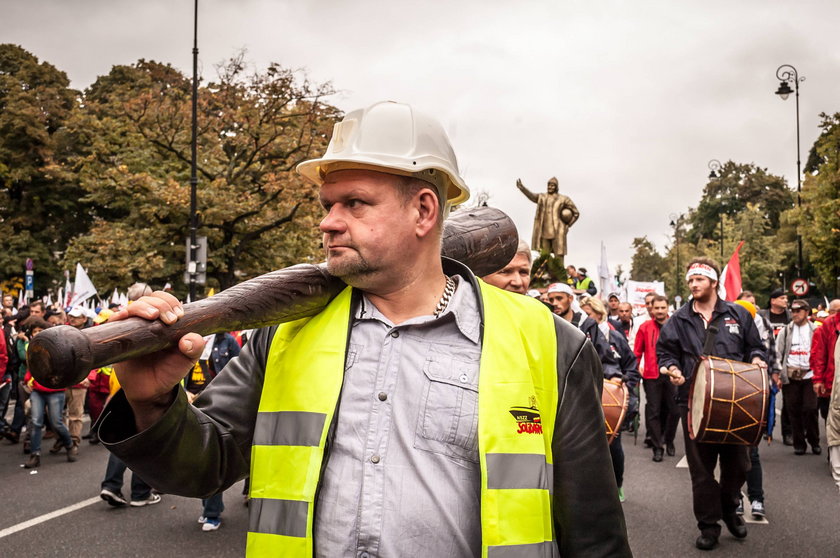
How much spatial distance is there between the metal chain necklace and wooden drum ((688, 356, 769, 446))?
4318mm

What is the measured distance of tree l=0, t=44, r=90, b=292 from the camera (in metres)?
35.6

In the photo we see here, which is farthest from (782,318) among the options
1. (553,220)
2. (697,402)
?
(697,402)

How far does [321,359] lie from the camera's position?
202 cm

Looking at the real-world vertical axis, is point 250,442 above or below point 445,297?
below

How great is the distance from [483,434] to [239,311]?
25.0 inches

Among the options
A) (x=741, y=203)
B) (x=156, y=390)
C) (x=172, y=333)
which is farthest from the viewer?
(x=741, y=203)

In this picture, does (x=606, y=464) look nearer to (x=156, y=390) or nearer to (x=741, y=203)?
(x=156, y=390)

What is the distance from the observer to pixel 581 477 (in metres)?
2.06

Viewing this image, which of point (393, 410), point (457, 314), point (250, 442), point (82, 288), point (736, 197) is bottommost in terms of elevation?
point (250, 442)

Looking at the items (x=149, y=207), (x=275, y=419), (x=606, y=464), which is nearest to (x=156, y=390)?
(x=275, y=419)

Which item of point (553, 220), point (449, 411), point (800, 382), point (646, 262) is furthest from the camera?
point (646, 262)

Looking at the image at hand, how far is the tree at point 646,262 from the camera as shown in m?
86.0

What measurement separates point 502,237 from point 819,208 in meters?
35.3

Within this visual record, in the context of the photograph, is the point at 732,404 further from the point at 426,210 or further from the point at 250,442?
the point at 250,442
